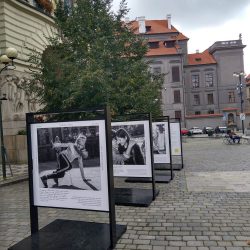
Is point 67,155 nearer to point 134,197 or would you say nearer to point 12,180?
point 134,197

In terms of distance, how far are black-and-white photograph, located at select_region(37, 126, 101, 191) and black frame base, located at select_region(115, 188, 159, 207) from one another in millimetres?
2558

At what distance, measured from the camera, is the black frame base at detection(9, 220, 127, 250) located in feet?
16.7

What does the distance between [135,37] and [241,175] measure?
26.8 feet

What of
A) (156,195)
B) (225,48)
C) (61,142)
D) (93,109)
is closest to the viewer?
(93,109)

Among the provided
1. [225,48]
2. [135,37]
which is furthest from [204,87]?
[135,37]

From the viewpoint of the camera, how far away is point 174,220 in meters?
6.26

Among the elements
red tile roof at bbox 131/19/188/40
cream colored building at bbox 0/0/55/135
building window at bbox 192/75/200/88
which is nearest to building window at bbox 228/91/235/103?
building window at bbox 192/75/200/88

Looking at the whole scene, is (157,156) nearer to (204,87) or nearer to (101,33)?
(101,33)

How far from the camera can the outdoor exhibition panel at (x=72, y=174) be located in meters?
4.97

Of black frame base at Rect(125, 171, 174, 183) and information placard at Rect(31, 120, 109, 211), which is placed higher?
information placard at Rect(31, 120, 109, 211)

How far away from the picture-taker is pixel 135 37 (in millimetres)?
16062

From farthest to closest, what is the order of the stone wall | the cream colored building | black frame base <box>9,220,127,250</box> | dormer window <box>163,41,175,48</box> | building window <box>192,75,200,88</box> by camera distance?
building window <box>192,75,200,88</box> < dormer window <box>163,41,175,48</box> < the cream colored building < the stone wall < black frame base <box>9,220,127,250</box>

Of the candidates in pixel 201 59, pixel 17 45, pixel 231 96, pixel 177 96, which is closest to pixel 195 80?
pixel 201 59

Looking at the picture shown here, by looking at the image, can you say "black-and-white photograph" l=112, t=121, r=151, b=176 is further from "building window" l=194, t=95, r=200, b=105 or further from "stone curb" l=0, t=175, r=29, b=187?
"building window" l=194, t=95, r=200, b=105
